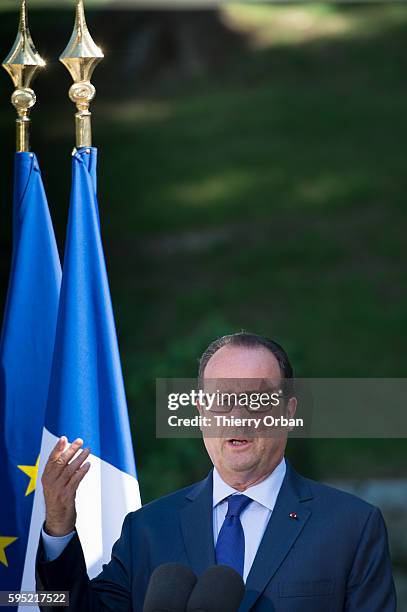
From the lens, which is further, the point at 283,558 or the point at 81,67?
the point at 81,67

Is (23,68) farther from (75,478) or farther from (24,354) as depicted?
(75,478)

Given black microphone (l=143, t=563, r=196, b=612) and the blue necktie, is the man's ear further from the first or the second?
black microphone (l=143, t=563, r=196, b=612)

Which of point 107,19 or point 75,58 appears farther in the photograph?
point 107,19

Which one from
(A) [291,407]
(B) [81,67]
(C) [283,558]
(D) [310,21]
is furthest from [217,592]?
(D) [310,21]

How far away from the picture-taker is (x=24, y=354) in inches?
108

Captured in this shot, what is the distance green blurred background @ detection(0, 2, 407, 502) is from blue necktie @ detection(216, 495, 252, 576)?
6.31 metres

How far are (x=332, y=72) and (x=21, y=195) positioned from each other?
300 inches

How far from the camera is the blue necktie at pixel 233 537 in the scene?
1.97 m

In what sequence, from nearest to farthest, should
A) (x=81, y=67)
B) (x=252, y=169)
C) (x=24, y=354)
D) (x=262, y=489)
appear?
1. (x=262, y=489)
2. (x=81, y=67)
3. (x=24, y=354)
4. (x=252, y=169)

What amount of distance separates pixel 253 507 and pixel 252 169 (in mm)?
7756

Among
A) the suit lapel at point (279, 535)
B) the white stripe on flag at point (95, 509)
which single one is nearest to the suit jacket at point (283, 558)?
the suit lapel at point (279, 535)

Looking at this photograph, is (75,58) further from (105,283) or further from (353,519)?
(353,519)

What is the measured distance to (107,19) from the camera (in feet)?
32.3

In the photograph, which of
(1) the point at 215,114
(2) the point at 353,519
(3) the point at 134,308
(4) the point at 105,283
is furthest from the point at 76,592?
(1) the point at 215,114
